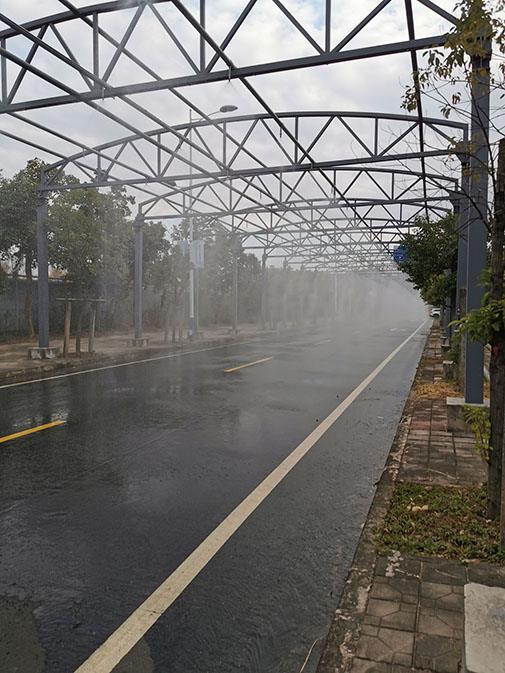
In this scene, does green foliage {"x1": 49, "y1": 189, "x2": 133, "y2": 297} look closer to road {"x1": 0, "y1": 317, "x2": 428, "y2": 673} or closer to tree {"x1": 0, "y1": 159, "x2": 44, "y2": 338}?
tree {"x1": 0, "y1": 159, "x2": 44, "y2": 338}

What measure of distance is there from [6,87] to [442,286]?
42.8 feet

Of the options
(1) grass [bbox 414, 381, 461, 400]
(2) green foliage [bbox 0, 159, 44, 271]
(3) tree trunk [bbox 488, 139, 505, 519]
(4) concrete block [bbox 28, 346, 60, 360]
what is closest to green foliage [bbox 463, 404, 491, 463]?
(3) tree trunk [bbox 488, 139, 505, 519]

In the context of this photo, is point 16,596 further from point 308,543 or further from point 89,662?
point 308,543

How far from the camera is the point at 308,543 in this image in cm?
403

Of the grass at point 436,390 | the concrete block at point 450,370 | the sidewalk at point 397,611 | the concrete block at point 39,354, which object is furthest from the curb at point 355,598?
the concrete block at point 39,354

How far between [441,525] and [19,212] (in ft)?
64.8

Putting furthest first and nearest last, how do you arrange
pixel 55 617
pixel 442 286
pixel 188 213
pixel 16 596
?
pixel 188 213, pixel 442 286, pixel 16 596, pixel 55 617

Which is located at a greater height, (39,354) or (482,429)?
(482,429)

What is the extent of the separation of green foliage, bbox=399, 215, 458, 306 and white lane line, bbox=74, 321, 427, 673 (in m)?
12.4

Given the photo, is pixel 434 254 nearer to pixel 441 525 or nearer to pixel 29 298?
pixel 441 525

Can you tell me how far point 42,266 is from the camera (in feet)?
52.0

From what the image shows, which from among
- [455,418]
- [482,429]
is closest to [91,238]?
[455,418]

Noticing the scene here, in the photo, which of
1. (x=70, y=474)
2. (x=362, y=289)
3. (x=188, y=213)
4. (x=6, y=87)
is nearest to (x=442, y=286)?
(x=188, y=213)

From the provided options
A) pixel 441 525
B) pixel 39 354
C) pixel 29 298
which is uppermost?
pixel 29 298
